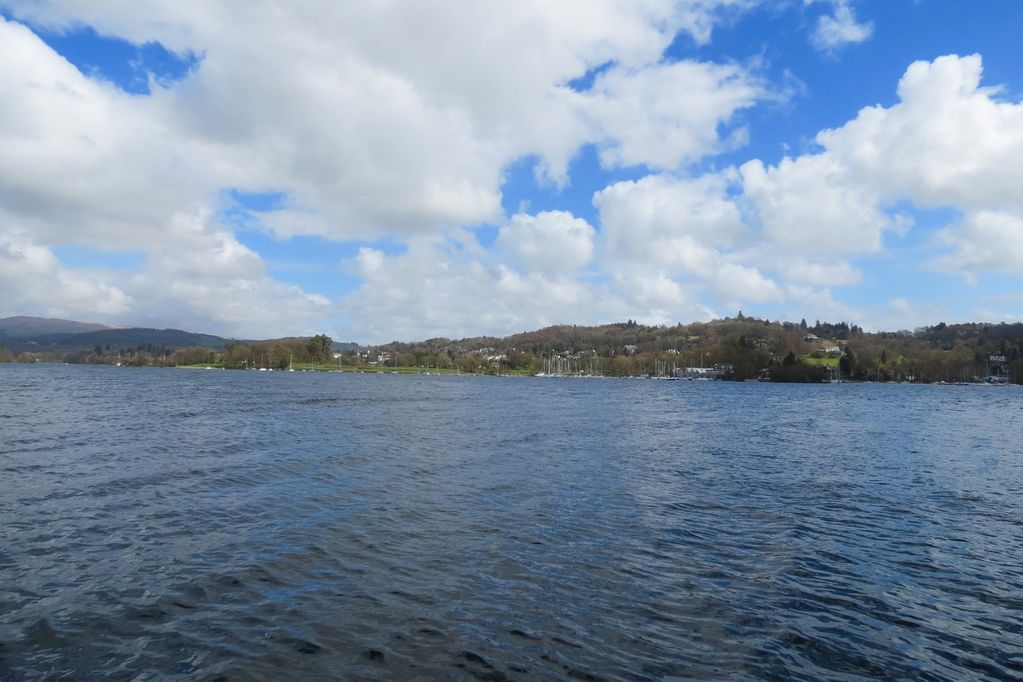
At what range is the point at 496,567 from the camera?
1512cm

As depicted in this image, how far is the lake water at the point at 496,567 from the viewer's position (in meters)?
10.6

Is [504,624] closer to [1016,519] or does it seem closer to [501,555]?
[501,555]

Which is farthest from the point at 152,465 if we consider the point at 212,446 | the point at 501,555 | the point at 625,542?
the point at 625,542

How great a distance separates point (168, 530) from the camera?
17.9 meters

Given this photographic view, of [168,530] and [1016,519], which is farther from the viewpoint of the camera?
[1016,519]

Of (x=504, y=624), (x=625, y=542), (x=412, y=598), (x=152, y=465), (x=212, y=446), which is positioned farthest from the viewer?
(x=212, y=446)

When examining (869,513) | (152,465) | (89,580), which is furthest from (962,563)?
(152,465)

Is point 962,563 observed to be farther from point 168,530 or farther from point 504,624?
point 168,530

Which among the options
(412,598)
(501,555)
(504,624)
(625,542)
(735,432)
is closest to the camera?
(504,624)

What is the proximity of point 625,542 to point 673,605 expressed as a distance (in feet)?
15.4

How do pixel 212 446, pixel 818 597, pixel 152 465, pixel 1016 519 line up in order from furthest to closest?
pixel 212 446 → pixel 152 465 → pixel 1016 519 → pixel 818 597

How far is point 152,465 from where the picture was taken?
94.7 ft

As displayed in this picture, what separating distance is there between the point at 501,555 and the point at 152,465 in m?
Answer: 21.4

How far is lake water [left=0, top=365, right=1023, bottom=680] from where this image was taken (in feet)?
34.8
